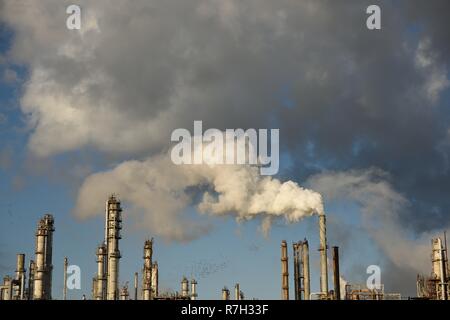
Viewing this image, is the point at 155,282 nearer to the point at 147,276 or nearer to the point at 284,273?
the point at 147,276

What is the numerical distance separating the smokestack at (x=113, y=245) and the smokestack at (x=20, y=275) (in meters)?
10.4

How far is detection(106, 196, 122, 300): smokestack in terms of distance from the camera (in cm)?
5425

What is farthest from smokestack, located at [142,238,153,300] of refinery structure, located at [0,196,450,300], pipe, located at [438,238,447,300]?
pipe, located at [438,238,447,300]

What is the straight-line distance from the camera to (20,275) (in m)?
61.5

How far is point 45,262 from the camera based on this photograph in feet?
180

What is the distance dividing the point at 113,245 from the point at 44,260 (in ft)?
19.5

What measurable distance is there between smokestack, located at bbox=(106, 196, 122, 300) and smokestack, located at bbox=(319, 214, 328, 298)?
17.2m

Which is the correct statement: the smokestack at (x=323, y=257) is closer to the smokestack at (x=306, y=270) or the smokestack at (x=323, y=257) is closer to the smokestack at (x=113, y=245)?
the smokestack at (x=306, y=270)

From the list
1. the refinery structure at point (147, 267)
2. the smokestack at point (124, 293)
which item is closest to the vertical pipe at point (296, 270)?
the refinery structure at point (147, 267)

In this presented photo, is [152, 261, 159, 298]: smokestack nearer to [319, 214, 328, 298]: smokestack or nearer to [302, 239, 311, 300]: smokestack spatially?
[302, 239, 311, 300]: smokestack

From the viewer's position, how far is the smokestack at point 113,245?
178 ft

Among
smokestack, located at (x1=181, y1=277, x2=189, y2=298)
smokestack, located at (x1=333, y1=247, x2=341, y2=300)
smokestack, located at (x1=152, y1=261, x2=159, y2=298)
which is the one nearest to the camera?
smokestack, located at (x1=333, y1=247, x2=341, y2=300)
